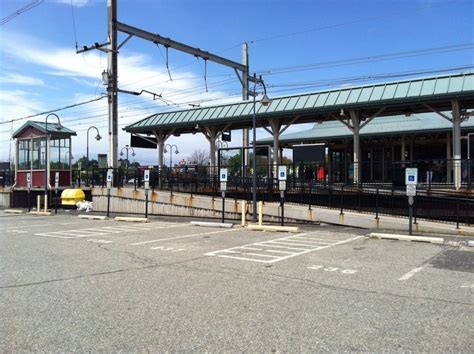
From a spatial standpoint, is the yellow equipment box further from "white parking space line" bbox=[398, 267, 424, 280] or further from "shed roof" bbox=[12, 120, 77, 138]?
"white parking space line" bbox=[398, 267, 424, 280]

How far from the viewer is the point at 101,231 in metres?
16.7

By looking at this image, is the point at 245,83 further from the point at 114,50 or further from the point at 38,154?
the point at 38,154

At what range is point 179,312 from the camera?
6070mm

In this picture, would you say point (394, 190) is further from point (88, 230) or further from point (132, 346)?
point (132, 346)

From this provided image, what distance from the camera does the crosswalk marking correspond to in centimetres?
1552

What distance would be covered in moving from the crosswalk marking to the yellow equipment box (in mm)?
10030

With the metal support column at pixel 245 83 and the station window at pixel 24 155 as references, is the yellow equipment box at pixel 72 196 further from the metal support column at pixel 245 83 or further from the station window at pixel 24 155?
the metal support column at pixel 245 83

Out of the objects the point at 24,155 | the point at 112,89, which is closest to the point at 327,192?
the point at 112,89

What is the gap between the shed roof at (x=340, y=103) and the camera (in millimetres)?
19297

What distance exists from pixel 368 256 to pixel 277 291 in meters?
4.38

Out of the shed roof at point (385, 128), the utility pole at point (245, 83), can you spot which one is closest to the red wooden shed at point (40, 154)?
the utility pole at point (245, 83)

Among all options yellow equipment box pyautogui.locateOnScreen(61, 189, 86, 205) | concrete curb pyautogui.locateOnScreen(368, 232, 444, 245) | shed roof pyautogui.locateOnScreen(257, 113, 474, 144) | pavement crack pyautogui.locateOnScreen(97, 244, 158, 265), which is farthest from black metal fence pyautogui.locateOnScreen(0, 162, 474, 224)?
shed roof pyautogui.locateOnScreen(257, 113, 474, 144)

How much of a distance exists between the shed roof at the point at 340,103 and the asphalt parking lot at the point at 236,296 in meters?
9.06

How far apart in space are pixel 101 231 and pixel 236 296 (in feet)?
35.9
